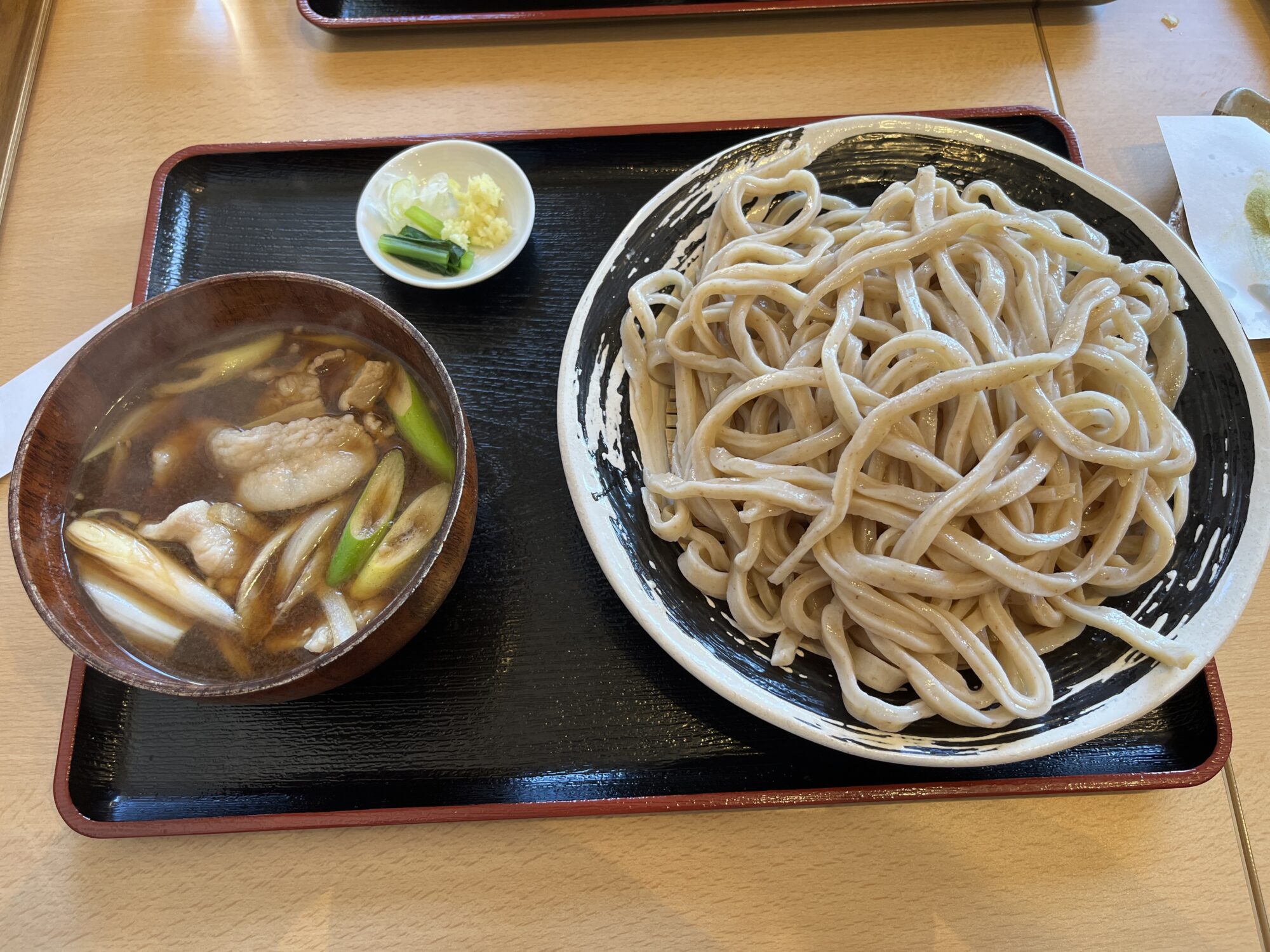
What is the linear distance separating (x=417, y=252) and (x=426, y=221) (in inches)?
4.6

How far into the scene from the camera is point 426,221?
216 centimetres

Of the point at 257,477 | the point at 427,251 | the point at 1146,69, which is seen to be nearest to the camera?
the point at 257,477

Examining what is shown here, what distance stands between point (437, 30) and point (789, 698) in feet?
8.01

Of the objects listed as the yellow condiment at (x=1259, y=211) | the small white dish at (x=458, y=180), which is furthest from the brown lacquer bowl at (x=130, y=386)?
the yellow condiment at (x=1259, y=211)

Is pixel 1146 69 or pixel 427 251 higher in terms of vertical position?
pixel 1146 69

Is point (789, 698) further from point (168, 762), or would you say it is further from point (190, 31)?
point (190, 31)

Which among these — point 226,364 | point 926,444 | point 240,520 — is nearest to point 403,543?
point 240,520

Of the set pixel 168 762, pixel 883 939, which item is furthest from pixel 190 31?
pixel 883 939

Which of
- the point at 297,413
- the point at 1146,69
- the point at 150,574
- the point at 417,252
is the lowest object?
the point at 150,574

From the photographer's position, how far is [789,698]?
1539 millimetres

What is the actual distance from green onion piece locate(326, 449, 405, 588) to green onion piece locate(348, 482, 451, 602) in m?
0.02

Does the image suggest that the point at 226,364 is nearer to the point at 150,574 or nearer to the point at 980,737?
the point at 150,574

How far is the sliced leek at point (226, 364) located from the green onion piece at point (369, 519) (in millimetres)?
404

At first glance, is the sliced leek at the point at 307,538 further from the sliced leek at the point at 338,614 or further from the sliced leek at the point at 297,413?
the sliced leek at the point at 297,413
